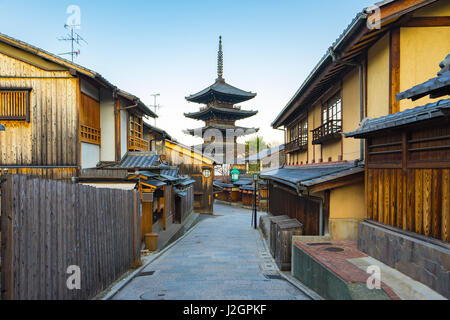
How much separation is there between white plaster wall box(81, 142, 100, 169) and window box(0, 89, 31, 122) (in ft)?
8.94

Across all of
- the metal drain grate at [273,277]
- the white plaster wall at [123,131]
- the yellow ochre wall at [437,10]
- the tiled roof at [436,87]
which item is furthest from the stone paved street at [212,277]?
the yellow ochre wall at [437,10]

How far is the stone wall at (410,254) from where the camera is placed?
420 centimetres

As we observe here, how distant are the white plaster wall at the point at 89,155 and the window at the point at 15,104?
273 cm

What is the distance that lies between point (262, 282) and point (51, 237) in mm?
4998

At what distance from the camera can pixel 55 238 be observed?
155 inches

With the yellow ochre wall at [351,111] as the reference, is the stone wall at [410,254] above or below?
below

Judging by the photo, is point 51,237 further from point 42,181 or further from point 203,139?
point 203,139

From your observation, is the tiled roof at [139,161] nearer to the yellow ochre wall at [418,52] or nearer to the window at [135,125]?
the window at [135,125]

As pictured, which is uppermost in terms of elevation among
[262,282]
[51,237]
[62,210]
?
[62,210]

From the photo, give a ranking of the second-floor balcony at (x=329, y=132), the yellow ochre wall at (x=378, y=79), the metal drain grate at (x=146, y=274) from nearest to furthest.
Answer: the yellow ochre wall at (x=378, y=79) < the metal drain grate at (x=146, y=274) < the second-floor balcony at (x=329, y=132)

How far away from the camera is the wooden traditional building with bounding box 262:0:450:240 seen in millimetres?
6445

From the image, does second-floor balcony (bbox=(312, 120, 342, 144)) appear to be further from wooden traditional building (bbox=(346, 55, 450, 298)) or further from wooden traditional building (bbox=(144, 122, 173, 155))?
wooden traditional building (bbox=(144, 122, 173, 155))

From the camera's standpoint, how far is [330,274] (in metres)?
5.26
